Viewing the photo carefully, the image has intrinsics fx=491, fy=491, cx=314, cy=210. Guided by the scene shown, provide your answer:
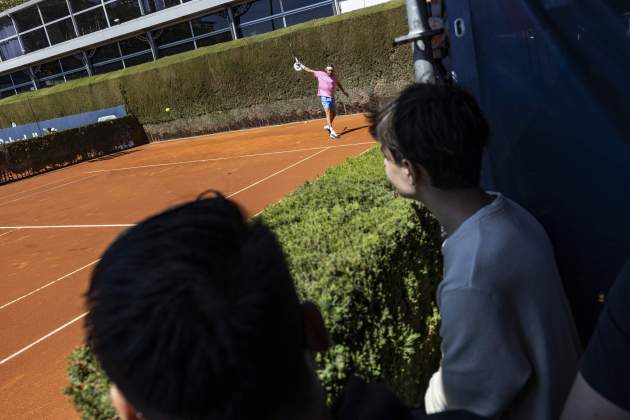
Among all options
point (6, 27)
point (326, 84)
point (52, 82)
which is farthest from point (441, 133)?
point (6, 27)

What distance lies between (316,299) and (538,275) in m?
0.87

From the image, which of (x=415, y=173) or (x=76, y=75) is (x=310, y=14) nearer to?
(x=76, y=75)

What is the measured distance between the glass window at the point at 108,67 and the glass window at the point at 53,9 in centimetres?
362

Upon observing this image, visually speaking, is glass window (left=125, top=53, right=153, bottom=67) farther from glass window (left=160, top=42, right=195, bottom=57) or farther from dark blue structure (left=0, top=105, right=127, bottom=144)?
dark blue structure (left=0, top=105, right=127, bottom=144)

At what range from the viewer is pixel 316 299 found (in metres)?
2.04

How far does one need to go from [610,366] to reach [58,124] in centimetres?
2725

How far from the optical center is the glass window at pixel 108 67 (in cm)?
2850

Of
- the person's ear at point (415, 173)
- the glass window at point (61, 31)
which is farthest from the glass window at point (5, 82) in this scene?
the person's ear at point (415, 173)

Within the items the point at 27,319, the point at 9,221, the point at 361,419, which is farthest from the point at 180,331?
the point at 9,221

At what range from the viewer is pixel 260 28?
23688mm

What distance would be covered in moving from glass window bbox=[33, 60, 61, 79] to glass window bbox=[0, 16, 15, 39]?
9.85 feet

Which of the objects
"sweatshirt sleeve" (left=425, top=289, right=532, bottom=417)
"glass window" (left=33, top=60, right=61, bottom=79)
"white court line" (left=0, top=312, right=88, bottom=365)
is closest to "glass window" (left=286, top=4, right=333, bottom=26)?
"glass window" (left=33, top=60, right=61, bottom=79)

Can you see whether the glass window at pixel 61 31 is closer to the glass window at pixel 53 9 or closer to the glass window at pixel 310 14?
the glass window at pixel 53 9

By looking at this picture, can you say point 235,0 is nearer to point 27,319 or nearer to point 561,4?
point 27,319
